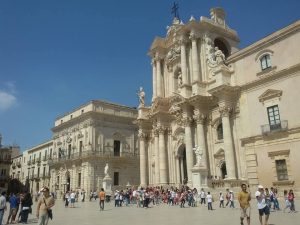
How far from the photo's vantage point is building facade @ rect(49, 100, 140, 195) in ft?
129

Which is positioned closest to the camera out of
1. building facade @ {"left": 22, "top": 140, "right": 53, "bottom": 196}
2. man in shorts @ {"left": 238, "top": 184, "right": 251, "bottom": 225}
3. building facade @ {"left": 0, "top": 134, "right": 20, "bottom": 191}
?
man in shorts @ {"left": 238, "top": 184, "right": 251, "bottom": 225}

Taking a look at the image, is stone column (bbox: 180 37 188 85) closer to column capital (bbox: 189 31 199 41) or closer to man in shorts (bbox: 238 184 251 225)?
column capital (bbox: 189 31 199 41)

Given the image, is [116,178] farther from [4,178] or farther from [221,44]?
[4,178]

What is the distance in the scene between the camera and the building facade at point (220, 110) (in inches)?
828

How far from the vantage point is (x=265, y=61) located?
75.4 feet

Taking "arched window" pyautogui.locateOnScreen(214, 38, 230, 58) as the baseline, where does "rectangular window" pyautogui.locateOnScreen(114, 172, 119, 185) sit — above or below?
below

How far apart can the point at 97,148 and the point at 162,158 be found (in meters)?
11.7

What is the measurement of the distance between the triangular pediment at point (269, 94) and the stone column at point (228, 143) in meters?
2.76

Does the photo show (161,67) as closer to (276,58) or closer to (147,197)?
(276,58)

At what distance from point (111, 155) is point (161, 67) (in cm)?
1290

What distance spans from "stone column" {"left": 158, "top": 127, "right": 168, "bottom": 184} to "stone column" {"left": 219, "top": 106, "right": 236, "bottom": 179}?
8.26m

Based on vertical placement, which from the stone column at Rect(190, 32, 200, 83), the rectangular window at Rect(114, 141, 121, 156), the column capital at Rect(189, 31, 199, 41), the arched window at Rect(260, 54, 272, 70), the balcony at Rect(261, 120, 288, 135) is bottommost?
the balcony at Rect(261, 120, 288, 135)

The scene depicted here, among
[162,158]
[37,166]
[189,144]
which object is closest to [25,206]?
[189,144]

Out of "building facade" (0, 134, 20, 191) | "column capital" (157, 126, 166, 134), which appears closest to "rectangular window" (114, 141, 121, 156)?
"column capital" (157, 126, 166, 134)
